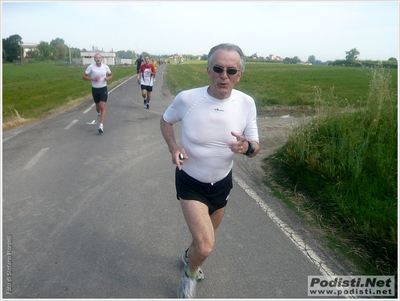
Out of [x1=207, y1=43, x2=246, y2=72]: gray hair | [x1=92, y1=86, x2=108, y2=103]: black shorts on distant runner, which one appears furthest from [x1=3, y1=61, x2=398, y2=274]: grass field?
[x1=92, y1=86, x2=108, y2=103]: black shorts on distant runner

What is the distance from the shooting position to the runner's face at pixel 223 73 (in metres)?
2.58

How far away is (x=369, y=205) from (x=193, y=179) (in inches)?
108

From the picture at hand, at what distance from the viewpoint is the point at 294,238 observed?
160 inches

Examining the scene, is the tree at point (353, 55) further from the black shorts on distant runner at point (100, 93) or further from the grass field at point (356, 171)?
the black shorts on distant runner at point (100, 93)

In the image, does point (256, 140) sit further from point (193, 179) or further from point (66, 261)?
point (66, 261)

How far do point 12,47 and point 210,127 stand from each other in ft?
362

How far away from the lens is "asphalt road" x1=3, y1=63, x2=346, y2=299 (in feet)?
10.4

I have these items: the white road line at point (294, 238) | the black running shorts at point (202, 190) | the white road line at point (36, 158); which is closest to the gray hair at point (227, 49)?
the black running shorts at point (202, 190)

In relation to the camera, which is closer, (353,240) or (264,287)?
(264,287)

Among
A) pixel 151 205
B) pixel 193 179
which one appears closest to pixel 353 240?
pixel 193 179

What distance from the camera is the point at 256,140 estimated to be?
2.87 meters

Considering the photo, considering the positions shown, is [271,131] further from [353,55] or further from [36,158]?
[36,158]

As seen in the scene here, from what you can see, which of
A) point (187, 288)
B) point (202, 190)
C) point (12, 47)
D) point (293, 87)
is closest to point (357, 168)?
point (202, 190)

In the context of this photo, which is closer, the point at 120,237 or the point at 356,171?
the point at 120,237
